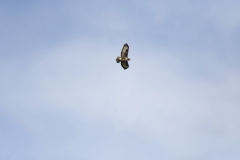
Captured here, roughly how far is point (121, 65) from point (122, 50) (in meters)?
4.29

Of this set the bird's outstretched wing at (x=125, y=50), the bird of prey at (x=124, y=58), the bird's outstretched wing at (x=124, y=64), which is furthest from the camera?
the bird's outstretched wing at (x=124, y=64)

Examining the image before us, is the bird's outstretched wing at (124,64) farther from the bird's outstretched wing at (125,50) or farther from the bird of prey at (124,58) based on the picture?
the bird's outstretched wing at (125,50)

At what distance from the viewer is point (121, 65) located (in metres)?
136

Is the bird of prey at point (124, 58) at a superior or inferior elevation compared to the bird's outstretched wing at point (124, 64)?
superior

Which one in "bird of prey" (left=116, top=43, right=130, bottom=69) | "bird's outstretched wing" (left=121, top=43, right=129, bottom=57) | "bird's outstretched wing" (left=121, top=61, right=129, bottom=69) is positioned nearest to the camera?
"bird's outstretched wing" (left=121, top=43, right=129, bottom=57)

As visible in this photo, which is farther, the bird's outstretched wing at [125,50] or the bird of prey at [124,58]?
the bird of prey at [124,58]

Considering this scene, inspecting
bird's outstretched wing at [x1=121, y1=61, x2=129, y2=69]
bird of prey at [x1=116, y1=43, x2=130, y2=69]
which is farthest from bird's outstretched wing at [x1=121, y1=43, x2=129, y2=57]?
bird's outstretched wing at [x1=121, y1=61, x2=129, y2=69]

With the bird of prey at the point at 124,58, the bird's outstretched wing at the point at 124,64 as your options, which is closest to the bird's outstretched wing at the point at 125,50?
the bird of prey at the point at 124,58

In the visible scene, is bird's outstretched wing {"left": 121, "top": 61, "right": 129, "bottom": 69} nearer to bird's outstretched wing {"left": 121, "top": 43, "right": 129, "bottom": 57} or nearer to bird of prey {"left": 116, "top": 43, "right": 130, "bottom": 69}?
bird of prey {"left": 116, "top": 43, "right": 130, "bottom": 69}

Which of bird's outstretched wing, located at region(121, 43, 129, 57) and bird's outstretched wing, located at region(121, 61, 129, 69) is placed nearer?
bird's outstretched wing, located at region(121, 43, 129, 57)

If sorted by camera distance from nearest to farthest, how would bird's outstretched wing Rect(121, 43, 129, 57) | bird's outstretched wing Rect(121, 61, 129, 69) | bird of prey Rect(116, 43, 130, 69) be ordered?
bird's outstretched wing Rect(121, 43, 129, 57) → bird of prey Rect(116, 43, 130, 69) → bird's outstretched wing Rect(121, 61, 129, 69)

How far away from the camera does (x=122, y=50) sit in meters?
135

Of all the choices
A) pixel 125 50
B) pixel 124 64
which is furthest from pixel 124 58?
pixel 125 50

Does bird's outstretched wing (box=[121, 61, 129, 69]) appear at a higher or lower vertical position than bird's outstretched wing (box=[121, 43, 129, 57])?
lower
